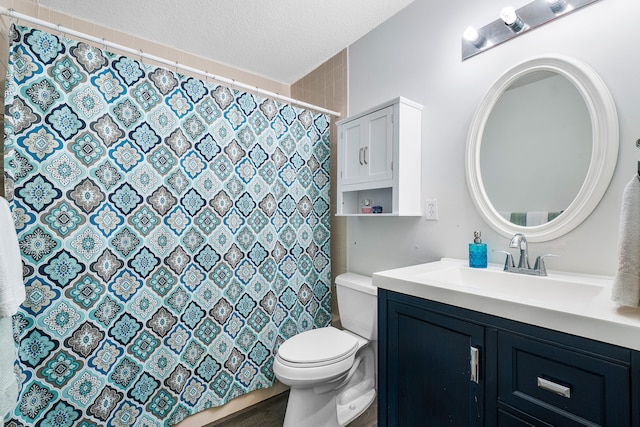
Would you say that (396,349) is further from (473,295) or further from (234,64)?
(234,64)

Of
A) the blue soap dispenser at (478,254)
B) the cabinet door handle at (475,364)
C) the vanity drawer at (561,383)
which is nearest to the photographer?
the vanity drawer at (561,383)

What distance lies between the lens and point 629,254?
743 mm

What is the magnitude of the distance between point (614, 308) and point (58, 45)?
212 cm

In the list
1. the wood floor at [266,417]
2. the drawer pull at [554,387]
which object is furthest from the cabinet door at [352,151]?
the wood floor at [266,417]

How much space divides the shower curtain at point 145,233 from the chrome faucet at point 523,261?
3.94 ft

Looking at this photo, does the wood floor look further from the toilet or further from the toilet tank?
the toilet tank

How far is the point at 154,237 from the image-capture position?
150cm

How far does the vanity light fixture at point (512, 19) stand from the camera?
1.21 m

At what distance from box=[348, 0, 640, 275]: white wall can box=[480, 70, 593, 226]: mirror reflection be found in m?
0.09

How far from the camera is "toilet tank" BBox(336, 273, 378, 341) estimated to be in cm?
164

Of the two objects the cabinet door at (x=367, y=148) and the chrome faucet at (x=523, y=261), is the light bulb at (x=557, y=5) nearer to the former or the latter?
the cabinet door at (x=367, y=148)

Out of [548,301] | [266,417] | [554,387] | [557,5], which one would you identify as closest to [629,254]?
[548,301]

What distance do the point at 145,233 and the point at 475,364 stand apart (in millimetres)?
1492

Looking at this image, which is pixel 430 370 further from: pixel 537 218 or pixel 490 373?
pixel 537 218
